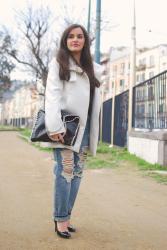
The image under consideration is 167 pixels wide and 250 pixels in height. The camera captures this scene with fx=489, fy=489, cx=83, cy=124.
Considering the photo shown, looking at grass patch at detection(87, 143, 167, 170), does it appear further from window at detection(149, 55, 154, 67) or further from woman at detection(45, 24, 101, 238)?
window at detection(149, 55, 154, 67)

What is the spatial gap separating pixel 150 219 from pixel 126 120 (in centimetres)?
1001

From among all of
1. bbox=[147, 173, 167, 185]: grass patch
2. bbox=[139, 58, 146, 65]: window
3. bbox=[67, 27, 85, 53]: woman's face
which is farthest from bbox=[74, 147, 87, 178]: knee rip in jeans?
bbox=[139, 58, 146, 65]: window

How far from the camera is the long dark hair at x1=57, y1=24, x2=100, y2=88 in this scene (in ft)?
12.3

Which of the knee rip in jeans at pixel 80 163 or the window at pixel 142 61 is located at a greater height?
the window at pixel 142 61

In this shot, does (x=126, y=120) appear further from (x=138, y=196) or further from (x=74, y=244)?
(x=74, y=244)

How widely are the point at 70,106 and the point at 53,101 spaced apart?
0.16 m

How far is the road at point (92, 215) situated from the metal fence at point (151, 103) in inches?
105

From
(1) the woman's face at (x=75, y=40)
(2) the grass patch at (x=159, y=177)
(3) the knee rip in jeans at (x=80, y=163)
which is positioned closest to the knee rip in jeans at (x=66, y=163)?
(3) the knee rip in jeans at (x=80, y=163)

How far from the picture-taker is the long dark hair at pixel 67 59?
374 centimetres

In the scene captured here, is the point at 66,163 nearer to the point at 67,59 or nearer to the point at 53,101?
the point at 53,101

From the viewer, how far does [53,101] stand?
368 centimetres

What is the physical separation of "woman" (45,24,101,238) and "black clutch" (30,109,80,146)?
0.04 m

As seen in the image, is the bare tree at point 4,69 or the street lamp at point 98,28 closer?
the street lamp at point 98,28

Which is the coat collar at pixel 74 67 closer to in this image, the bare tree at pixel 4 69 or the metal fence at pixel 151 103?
the metal fence at pixel 151 103
